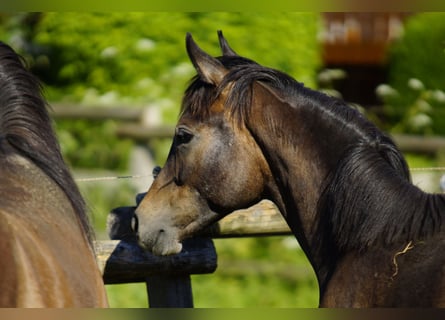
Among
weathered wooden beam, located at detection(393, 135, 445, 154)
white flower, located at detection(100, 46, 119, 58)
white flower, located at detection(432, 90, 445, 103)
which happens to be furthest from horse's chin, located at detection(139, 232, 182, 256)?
white flower, located at detection(100, 46, 119, 58)

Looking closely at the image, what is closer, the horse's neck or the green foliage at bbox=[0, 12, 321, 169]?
the horse's neck

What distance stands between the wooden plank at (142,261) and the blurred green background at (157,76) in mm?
3419

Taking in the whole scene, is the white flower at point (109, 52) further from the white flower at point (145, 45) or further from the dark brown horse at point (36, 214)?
the dark brown horse at point (36, 214)

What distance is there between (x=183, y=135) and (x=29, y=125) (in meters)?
0.77

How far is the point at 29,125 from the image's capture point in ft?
10.4

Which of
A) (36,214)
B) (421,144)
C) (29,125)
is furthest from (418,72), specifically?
(36,214)

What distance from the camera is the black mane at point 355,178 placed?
10.6 feet

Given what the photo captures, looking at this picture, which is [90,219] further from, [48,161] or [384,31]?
[384,31]

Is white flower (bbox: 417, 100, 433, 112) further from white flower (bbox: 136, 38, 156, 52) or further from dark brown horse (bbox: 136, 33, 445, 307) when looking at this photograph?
dark brown horse (bbox: 136, 33, 445, 307)

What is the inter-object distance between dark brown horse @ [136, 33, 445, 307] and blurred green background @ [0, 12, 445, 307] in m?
3.87

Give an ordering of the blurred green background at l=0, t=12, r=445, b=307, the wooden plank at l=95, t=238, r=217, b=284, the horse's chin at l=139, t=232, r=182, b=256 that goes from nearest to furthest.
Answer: the horse's chin at l=139, t=232, r=182, b=256 < the wooden plank at l=95, t=238, r=217, b=284 < the blurred green background at l=0, t=12, r=445, b=307

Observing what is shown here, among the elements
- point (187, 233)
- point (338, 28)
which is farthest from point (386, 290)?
point (338, 28)

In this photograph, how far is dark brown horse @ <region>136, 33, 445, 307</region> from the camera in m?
3.31

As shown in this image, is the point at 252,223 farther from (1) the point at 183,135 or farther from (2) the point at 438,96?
(2) the point at 438,96
